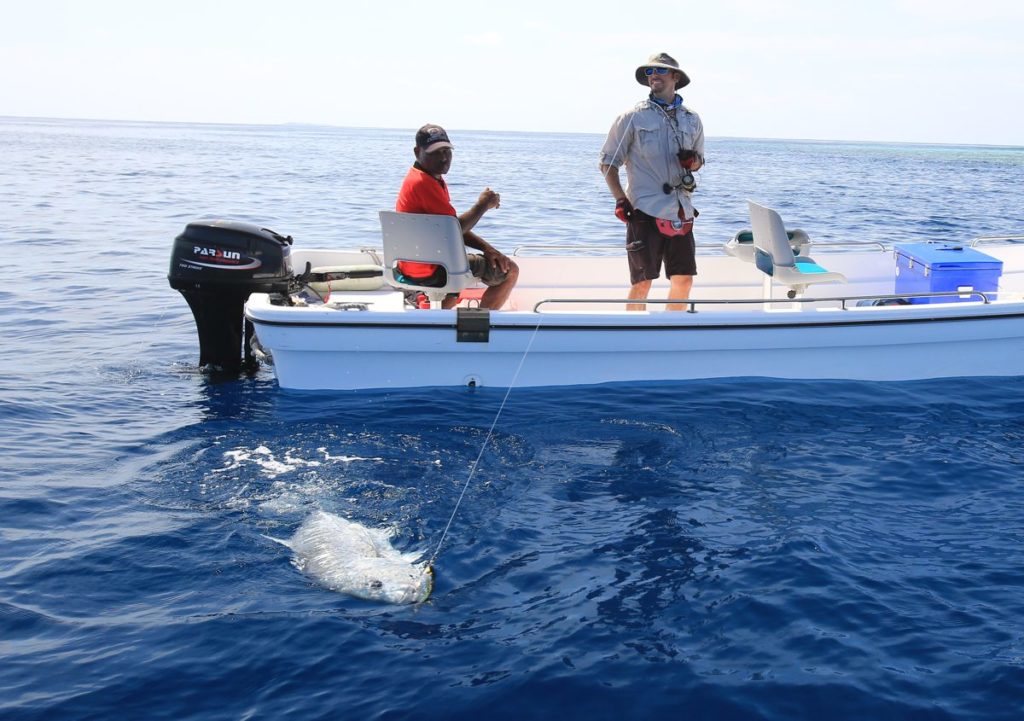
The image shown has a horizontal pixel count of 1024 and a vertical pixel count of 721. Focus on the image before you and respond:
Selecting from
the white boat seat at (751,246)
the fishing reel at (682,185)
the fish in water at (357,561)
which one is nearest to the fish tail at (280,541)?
the fish in water at (357,561)

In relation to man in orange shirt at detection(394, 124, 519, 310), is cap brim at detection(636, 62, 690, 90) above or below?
above

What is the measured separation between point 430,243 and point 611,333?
1427 mm

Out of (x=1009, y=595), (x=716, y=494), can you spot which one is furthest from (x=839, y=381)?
(x=1009, y=595)

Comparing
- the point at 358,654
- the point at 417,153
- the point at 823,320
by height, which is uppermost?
the point at 417,153

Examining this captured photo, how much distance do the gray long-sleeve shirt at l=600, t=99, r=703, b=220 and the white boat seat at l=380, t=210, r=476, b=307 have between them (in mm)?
1382

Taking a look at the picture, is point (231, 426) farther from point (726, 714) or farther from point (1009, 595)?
point (1009, 595)

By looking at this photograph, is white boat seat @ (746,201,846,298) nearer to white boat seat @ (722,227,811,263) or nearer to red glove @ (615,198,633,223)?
white boat seat @ (722,227,811,263)

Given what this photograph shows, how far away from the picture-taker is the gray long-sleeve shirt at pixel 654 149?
22.4 feet

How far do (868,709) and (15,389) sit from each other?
6404 mm

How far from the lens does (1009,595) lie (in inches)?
167

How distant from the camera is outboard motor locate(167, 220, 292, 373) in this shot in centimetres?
655

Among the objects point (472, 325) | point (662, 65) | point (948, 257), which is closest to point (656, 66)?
point (662, 65)

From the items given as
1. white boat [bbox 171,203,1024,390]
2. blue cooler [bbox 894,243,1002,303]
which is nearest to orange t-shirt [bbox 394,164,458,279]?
white boat [bbox 171,203,1024,390]

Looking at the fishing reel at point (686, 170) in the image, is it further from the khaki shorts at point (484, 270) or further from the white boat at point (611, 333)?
the khaki shorts at point (484, 270)
